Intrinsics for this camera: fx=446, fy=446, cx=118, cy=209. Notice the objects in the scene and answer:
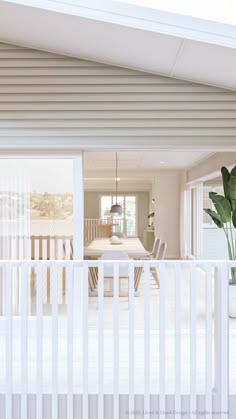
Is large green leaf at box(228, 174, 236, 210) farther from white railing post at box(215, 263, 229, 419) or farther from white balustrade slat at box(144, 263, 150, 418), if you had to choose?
white balustrade slat at box(144, 263, 150, 418)

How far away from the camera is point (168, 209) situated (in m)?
12.8

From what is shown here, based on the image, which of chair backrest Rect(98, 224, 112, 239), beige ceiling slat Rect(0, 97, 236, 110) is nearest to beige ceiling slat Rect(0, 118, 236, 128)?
beige ceiling slat Rect(0, 97, 236, 110)

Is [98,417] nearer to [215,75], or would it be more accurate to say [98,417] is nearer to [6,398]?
[6,398]

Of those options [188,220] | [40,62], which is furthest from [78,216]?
[188,220]

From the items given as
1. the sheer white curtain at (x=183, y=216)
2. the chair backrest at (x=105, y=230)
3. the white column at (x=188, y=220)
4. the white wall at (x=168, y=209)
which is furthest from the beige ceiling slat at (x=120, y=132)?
the chair backrest at (x=105, y=230)

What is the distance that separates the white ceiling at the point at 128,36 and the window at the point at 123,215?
470 inches

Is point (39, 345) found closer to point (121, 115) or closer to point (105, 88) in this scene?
point (121, 115)

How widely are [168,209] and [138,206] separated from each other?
14.5 ft

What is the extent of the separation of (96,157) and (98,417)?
682 centimetres

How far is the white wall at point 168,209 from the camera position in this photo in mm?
12719

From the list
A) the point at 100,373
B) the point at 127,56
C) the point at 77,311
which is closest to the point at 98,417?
the point at 100,373

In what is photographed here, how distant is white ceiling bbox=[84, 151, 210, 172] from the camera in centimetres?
874

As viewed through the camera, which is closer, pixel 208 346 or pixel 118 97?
pixel 208 346

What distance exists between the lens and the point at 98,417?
9.68 feet
